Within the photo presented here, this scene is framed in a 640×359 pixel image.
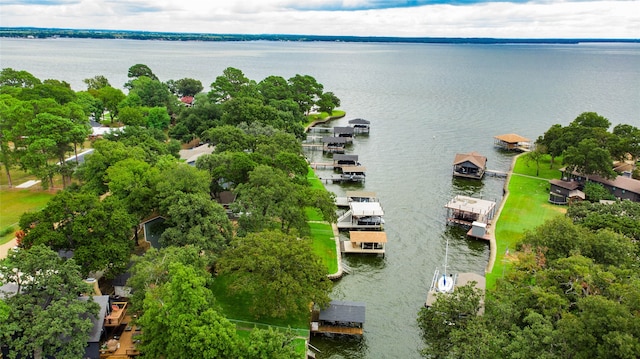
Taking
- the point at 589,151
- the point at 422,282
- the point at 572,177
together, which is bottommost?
the point at 422,282

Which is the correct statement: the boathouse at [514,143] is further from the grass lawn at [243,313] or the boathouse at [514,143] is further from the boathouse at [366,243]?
the grass lawn at [243,313]

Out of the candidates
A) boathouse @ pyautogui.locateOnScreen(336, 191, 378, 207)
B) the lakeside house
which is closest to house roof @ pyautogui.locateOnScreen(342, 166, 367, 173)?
boathouse @ pyautogui.locateOnScreen(336, 191, 378, 207)

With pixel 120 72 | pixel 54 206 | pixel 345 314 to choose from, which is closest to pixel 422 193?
pixel 345 314

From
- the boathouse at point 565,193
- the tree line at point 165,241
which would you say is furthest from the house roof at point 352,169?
the boathouse at point 565,193

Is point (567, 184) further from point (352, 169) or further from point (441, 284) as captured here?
point (441, 284)

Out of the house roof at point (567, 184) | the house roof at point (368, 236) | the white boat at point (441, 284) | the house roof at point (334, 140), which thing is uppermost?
Result: the house roof at point (567, 184)

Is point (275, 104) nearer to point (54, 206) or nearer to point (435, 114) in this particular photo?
point (435, 114)

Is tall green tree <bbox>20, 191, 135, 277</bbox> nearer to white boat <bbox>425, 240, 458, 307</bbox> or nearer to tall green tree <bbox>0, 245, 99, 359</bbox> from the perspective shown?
tall green tree <bbox>0, 245, 99, 359</bbox>
